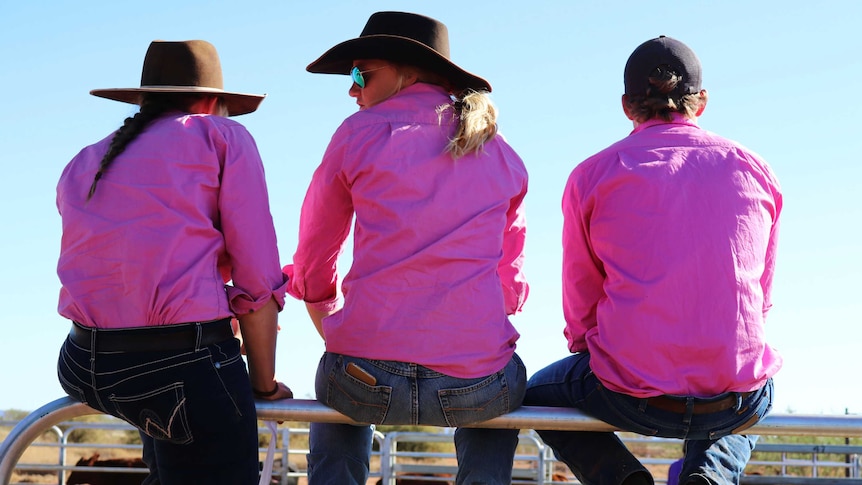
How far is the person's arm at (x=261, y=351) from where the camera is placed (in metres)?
3.25

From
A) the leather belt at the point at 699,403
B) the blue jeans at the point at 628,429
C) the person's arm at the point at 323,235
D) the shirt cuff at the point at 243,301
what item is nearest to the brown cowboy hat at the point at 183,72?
the person's arm at the point at 323,235

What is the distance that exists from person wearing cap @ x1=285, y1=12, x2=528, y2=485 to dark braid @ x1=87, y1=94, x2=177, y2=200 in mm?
533

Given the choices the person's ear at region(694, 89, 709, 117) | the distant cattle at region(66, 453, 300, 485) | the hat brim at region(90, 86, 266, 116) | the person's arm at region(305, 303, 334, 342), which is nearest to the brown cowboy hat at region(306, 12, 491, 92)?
the hat brim at region(90, 86, 266, 116)

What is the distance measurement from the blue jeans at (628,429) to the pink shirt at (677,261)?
59 mm

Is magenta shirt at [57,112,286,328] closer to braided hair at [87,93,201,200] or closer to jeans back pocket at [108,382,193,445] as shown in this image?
braided hair at [87,93,201,200]

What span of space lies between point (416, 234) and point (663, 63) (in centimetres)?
102

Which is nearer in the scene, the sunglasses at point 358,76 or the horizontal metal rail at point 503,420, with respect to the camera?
the horizontal metal rail at point 503,420

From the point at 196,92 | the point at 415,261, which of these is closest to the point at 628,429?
the point at 415,261

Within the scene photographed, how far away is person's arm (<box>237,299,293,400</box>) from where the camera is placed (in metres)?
3.25

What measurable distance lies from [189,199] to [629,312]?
133 centimetres

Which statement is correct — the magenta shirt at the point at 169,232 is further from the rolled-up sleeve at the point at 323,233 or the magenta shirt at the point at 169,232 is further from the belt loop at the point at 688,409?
the belt loop at the point at 688,409

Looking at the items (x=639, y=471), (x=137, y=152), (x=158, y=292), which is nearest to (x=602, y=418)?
(x=639, y=471)

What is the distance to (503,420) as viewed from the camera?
10.5ft

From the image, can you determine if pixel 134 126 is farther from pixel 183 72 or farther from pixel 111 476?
pixel 111 476
